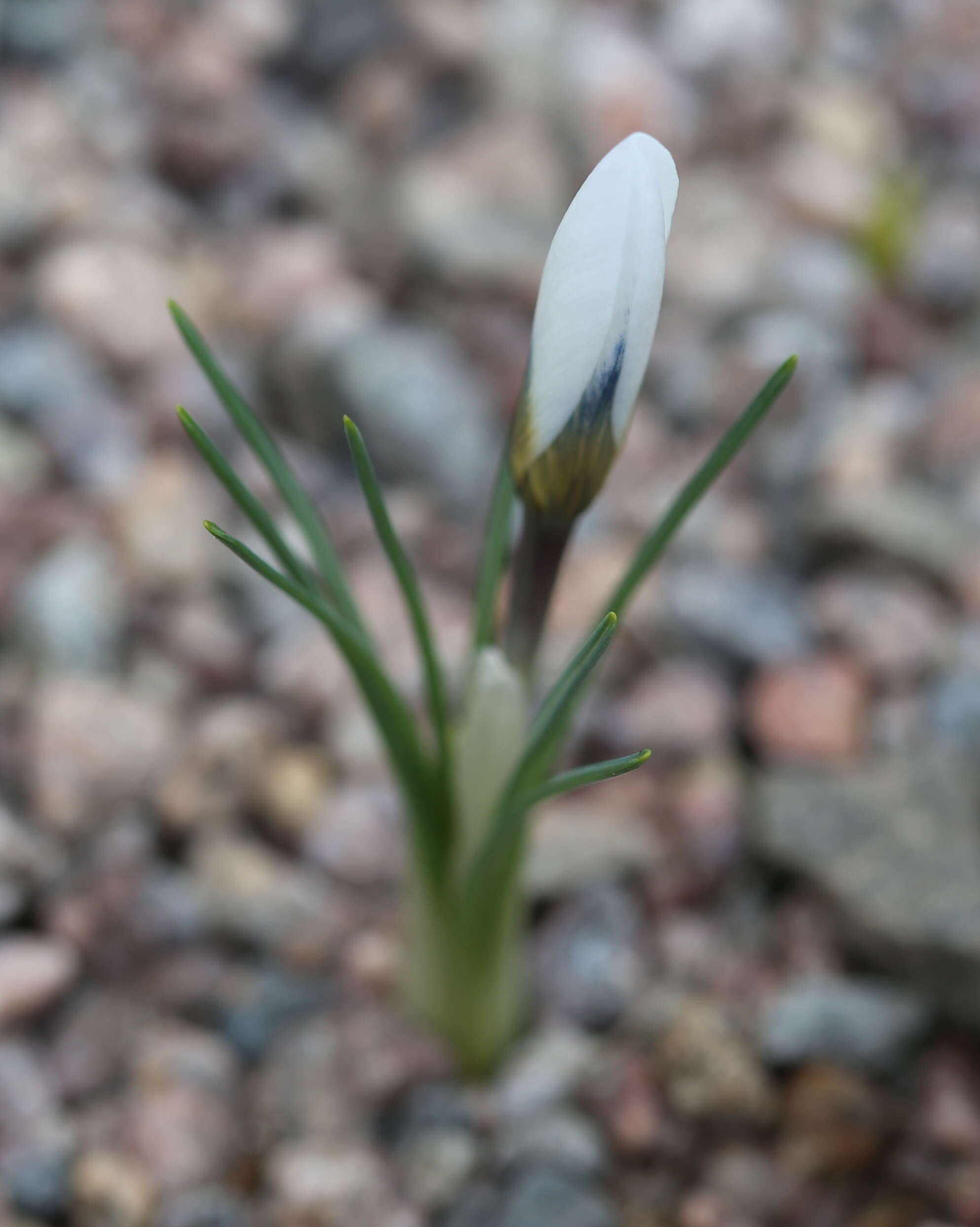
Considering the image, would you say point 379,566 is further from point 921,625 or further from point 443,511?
point 921,625

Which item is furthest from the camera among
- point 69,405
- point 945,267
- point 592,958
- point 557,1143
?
point 945,267

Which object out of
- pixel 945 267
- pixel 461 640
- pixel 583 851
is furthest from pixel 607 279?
pixel 945 267

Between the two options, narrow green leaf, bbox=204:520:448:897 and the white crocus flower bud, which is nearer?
the white crocus flower bud

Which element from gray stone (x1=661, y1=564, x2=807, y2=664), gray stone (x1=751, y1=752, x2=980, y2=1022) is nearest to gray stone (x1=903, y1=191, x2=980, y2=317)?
gray stone (x1=661, y1=564, x2=807, y2=664)

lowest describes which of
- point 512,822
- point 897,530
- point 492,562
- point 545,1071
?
point 545,1071

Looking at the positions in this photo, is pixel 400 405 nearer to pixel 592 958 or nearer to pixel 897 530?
pixel 897 530

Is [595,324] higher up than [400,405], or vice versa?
[595,324]

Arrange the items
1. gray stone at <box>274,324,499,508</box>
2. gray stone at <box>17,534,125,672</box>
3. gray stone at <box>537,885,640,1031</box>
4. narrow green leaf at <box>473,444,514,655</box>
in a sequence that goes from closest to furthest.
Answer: narrow green leaf at <box>473,444,514,655</box>, gray stone at <box>537,885,640,1031</box>, gray stone at <box>17,534,125,672</box>, gray stone at <box>274,324,499,508</box>

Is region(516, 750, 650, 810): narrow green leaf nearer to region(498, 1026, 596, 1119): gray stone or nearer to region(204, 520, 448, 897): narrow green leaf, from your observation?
region(204, 520, 448, 897): narrow green leaf
